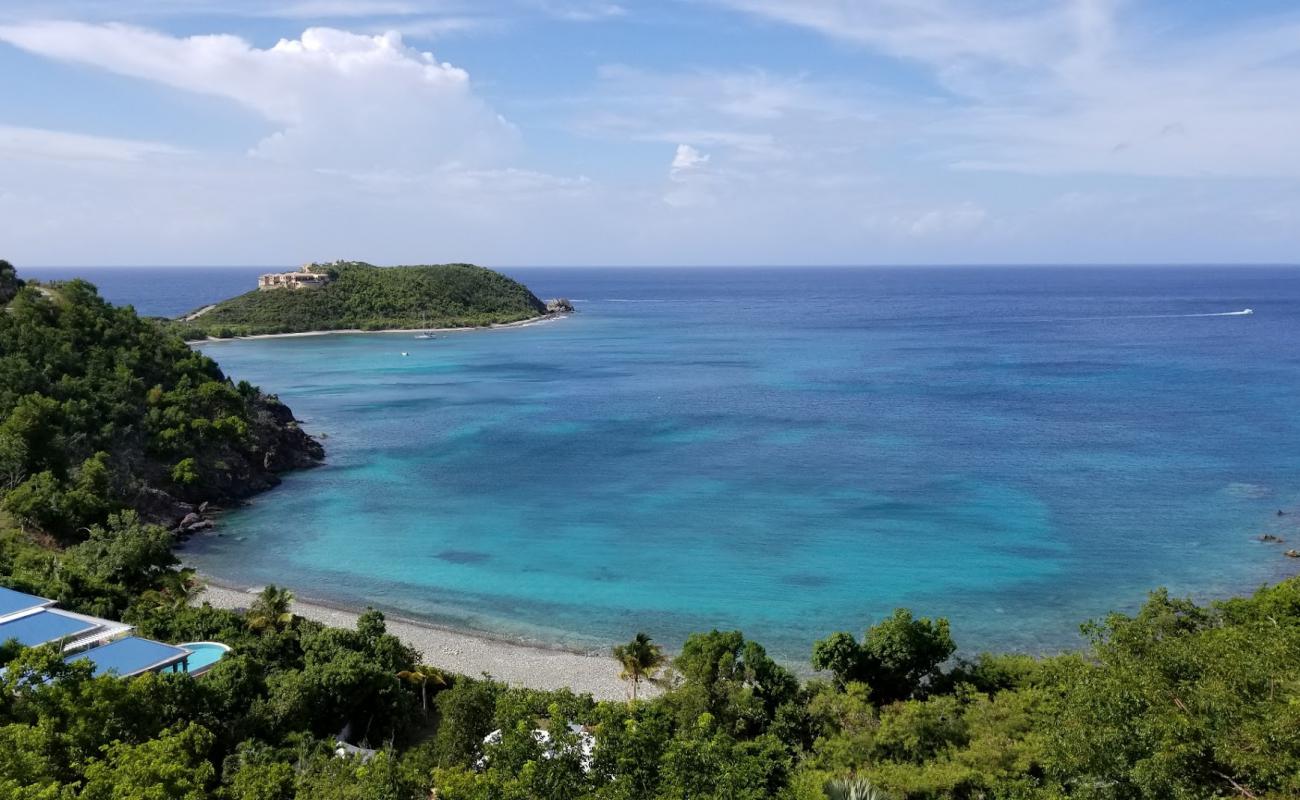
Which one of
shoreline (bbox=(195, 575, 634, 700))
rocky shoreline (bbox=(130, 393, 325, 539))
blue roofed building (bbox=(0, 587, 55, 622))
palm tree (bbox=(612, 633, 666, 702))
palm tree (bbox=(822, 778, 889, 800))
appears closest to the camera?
palm tree (bbox=(822, 778, 889, 800))

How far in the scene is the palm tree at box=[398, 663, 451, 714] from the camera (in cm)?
2244

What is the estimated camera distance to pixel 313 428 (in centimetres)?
5750

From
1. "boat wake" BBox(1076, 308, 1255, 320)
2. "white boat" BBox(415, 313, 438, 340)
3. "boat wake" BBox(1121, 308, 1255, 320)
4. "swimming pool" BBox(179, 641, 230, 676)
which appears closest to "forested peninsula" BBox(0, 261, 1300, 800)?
"swimming pool" BBox(179, 641, 230, 676)

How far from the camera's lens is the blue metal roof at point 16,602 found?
782 inches

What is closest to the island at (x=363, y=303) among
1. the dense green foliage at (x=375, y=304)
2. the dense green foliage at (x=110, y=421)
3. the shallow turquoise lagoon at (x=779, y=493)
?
the dense green foliage at (x=375, y=304)

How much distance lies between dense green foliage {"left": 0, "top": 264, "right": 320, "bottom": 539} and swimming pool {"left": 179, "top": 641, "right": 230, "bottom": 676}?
15.5 metres

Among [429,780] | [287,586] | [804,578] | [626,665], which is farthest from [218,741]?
[804,578]

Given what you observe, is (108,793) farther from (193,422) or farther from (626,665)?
(193,422)

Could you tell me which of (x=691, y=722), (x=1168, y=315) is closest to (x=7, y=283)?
(x=691, y=722)

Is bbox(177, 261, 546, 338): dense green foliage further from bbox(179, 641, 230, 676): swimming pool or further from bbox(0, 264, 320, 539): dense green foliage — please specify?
bbox(179, 641, 230, 676): swimming pool

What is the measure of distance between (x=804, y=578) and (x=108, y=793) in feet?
80.7

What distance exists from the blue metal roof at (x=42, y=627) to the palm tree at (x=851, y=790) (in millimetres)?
16121

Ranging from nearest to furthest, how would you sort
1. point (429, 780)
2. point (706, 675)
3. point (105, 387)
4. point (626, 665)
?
1. point (429, 780)
2. point (706, 675)
3. point (626, 665)
4. point (105, 387)

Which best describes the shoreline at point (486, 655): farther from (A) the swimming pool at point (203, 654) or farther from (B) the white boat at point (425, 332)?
(B) the white boat at point (425, 332)
